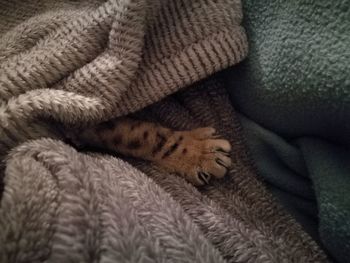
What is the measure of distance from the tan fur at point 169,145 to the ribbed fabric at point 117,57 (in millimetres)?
54

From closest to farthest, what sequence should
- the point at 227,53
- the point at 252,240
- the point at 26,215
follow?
the point at 26,215 → the point at 252,240 → the point at 227,53

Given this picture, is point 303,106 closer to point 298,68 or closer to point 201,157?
point 298,68

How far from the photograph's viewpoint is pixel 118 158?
0.61 meters

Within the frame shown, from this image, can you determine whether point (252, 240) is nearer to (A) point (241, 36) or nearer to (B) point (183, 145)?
(B) point (183, 145)

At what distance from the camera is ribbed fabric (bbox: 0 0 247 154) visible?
56cm

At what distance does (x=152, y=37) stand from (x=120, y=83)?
0.12m

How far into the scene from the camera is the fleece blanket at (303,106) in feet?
1.65

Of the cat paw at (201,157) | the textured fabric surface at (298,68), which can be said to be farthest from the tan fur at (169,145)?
the textured fabric surface at (298,68)

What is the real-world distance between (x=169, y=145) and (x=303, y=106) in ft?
0.81

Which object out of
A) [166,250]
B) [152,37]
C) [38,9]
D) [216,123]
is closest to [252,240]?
[166,250]

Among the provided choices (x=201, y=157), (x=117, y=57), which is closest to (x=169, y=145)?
(x=201, y=157)

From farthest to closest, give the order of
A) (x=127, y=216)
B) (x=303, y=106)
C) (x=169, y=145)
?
(x=169, y=145)
(x=303, y=106)
(x=127, y=216)

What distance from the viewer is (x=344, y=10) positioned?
510 millimetres

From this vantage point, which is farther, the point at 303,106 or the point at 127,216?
the point at 303,106
